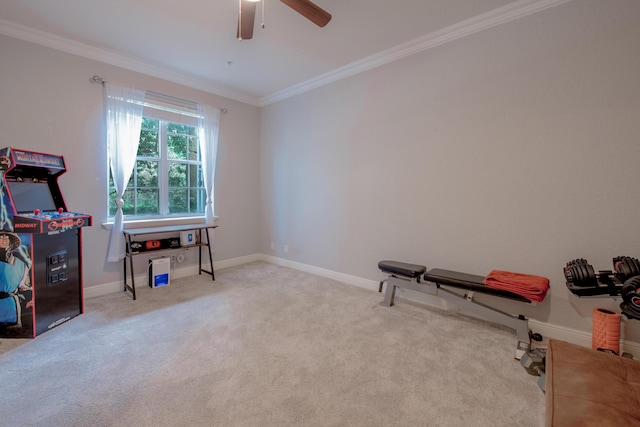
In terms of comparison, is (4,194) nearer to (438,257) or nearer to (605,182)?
(438,257)

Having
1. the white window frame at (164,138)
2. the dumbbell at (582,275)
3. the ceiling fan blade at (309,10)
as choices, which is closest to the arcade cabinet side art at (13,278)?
the white window frame at (164,138)

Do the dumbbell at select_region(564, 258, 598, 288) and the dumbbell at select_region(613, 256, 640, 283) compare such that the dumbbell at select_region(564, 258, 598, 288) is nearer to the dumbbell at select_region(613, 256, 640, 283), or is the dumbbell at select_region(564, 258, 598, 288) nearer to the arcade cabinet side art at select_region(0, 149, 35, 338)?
the dumbbell at select_region(613, 256, 640, 283)

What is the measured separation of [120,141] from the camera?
3213mm

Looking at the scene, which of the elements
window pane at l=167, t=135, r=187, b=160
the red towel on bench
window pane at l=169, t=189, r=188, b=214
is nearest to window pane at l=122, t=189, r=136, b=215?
window pane at l=169, t=189, r=188, b=214

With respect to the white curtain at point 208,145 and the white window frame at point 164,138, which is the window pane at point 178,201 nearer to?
the white window frame at point 164,138

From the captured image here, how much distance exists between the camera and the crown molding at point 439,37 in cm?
231

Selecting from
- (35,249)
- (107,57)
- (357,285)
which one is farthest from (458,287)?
(107,57)

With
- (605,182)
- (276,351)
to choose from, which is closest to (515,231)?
(605,182)

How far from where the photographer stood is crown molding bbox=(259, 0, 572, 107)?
2311 mm

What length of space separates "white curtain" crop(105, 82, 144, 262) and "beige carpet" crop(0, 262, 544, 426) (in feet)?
2.34

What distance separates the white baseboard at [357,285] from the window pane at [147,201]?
855 mm

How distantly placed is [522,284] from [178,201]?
4.13 metres

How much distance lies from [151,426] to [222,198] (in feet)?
10.7

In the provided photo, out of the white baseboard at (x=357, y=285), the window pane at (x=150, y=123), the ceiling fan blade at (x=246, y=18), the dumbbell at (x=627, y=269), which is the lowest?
the white baseboard at (x=357, y=285)
